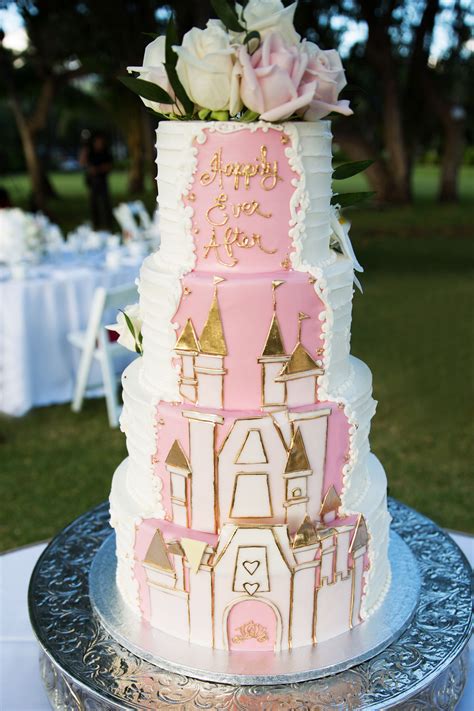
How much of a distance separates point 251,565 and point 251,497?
18cm

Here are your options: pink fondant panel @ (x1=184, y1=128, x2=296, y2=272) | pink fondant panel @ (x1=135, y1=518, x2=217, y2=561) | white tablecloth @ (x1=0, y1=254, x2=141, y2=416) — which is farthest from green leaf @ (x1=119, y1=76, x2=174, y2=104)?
white tablecloth @ (x1=0, y1=254, x2=141, y2=416)

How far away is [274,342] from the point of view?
Result: 1.74 m

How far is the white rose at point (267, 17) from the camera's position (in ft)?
5.06

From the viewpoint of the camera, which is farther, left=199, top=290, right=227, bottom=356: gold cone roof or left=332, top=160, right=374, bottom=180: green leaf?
left=332, top=160, right=374, bottom=180: green leaf

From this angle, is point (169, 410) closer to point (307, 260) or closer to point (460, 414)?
point (307, 260)

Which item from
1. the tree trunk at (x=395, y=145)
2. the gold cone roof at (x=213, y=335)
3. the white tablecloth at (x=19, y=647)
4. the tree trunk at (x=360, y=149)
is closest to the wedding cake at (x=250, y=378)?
the gold cone roof at (x=213, y=335)

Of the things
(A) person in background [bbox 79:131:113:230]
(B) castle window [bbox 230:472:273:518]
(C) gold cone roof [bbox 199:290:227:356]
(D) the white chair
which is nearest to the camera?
(C) gold cone roof [bbox 199:290:227:356]

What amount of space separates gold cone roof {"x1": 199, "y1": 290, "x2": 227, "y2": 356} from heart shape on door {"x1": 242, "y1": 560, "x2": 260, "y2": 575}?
0.56 m

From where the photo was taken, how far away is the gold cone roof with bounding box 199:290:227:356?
→ 1724 millimetres

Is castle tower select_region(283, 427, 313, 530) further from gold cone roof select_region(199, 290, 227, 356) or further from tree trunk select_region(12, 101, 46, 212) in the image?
tree trunk select_region(12, 101, 46, 212)

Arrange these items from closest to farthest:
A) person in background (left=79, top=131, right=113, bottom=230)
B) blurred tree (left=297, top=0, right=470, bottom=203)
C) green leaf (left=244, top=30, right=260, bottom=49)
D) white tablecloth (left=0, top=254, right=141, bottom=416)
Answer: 1. green leaf (left=244, top=30, right=260, bottom=49)
2. white tablecloth (left=0, top=254, right=141, bottom=416)
3. person in background (left=79, top=131, right=113, bottom=230)
4. blurred tree (left=297, top=0, right=470, bottom=203)

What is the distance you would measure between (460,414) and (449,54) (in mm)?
18705

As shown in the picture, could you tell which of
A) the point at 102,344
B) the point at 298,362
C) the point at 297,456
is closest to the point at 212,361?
the point at 298,362

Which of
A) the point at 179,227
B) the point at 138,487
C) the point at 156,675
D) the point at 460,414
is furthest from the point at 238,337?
the point at 460,414
